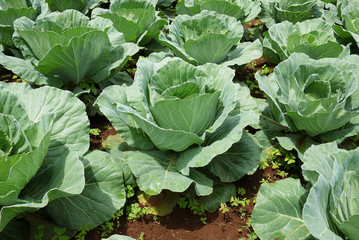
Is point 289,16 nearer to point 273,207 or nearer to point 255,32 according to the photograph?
point 255,32

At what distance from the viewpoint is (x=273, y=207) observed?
123 inches

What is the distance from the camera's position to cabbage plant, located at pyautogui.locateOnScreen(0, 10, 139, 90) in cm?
388

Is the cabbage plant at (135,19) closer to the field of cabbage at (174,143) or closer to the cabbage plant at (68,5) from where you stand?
the field of cabbage at (174,143)

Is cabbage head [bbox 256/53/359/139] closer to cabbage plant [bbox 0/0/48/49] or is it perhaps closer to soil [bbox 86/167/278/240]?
soil [bbox 86/167/278/240]

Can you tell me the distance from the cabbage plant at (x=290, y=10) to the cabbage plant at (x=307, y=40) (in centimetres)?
80

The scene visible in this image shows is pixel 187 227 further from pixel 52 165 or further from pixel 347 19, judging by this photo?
pixel 347 19

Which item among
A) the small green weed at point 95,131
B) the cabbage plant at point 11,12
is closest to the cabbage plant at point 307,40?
the small green weed at point 95,131

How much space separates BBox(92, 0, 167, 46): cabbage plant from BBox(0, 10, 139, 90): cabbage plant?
438 millimetres

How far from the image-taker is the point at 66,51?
12.5 feet

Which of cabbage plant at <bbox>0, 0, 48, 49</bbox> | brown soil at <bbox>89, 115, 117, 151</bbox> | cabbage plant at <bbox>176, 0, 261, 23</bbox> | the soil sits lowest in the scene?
the soil

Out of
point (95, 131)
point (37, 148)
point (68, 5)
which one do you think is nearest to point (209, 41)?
point (95, 131)

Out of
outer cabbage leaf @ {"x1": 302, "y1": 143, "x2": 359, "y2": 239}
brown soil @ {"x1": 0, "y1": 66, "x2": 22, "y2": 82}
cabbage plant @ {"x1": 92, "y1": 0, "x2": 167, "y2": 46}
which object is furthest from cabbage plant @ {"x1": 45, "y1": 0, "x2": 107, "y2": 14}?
outer cabbage leaf @ {"x1": 302, "y1": 143, "x2": 359, "y2": 239}

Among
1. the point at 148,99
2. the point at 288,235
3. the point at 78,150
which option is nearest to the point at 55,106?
the point at 78,150

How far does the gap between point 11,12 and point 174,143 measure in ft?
11.2
